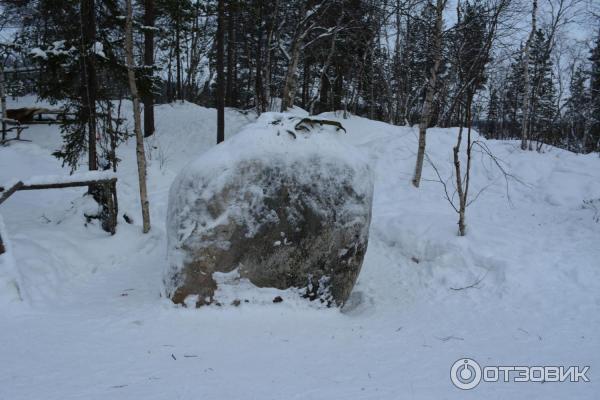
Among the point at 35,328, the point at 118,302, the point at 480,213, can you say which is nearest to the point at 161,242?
the point at 118,302

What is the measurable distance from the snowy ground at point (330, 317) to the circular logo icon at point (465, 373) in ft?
0.29

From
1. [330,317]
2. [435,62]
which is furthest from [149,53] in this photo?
[330,317]

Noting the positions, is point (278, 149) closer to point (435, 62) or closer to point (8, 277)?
point (8, 277)

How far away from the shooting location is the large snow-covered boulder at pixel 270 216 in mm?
4301

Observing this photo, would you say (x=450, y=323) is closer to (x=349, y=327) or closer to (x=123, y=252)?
(x=349, y=327)

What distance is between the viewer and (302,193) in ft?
14.9

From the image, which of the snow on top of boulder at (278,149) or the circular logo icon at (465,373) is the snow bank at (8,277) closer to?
the snow on top of boulder at (278,149)

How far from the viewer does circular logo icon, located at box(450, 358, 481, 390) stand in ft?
10.1

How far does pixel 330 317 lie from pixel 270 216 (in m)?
1.48

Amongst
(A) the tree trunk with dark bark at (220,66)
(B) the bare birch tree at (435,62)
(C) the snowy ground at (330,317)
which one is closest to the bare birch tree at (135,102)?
(C) the snowy ground at (330,317)

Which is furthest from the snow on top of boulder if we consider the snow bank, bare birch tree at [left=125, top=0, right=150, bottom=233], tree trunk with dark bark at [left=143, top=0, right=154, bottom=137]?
tree trunk with dark bark at [left=143, top=0, right=154, bottom=137]

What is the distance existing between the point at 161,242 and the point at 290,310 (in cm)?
377

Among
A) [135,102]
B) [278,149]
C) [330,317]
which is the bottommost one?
[330,317]

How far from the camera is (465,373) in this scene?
3.24 metres
